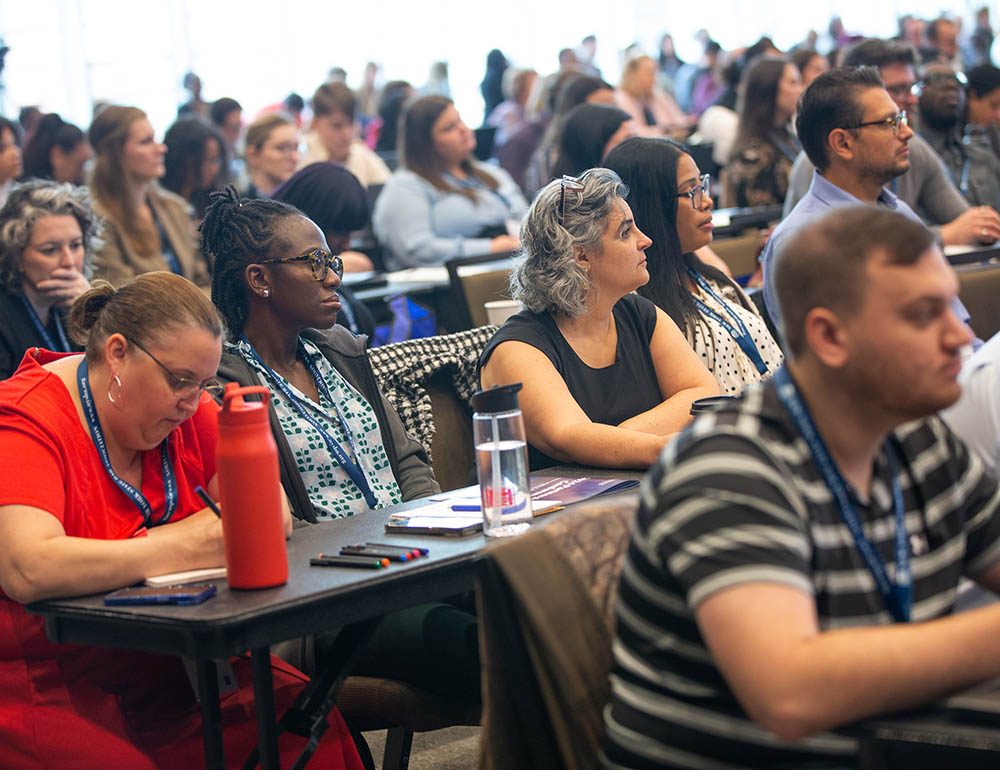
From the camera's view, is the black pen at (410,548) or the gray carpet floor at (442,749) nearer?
the black pen at (410,548)

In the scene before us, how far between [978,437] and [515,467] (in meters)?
0.75

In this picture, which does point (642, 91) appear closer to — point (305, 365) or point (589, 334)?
point (589, 334)

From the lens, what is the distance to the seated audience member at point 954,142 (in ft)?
20.5

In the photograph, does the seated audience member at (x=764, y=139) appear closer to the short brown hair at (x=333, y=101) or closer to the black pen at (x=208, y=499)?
the short brown hair at (x=333, y=101)

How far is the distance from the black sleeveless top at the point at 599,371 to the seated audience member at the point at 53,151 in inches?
191

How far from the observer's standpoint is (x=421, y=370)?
326 cm

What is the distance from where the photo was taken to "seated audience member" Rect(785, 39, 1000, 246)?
488 cm

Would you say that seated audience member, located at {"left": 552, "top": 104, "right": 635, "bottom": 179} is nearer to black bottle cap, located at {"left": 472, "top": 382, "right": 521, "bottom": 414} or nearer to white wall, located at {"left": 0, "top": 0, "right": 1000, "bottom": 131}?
black bottle cap, located at {"left": 472, "top": 382, "right": 521, "bottom": 414}

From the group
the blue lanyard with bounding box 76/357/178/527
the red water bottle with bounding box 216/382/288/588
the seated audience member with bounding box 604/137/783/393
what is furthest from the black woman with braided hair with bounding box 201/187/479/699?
the seated audience member with bounding box 604/137/783/393

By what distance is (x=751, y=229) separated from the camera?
19.1 ft

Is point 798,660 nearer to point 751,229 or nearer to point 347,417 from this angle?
point 347,417

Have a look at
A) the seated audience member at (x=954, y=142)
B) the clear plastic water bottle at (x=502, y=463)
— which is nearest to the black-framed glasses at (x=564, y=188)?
the clear plastic water bottle at (x=502, y=463)

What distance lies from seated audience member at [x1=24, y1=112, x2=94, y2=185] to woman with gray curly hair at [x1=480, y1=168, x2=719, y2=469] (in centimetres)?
478

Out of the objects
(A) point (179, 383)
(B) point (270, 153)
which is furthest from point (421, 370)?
(B) point (270, 153)
